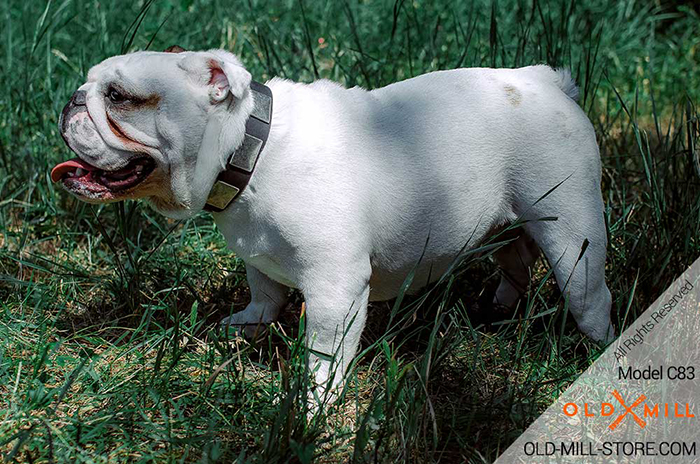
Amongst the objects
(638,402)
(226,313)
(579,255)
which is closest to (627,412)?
(638,402)

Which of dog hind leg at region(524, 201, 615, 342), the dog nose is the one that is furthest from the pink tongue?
dog hind leg at region(524, 201, 615, 342)

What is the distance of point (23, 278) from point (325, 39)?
2.16m

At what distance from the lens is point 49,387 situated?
2402 mm

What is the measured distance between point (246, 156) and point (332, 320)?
0.49 m

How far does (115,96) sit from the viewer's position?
224cm

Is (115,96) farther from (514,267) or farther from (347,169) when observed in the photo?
(514,267)

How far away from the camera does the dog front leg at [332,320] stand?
2293 millimetres

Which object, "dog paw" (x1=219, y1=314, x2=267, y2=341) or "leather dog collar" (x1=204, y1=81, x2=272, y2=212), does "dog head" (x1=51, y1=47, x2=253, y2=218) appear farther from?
"dog paw" (x1=219, y1=314, x2=267, y2=341)

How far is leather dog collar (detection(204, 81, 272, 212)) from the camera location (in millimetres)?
2229

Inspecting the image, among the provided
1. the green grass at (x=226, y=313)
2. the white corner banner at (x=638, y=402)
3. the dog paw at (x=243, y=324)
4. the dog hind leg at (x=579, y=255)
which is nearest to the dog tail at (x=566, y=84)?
the green grass at (x=226, y=313)

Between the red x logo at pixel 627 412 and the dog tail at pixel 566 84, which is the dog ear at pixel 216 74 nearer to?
the dog tail at pixel 566 84

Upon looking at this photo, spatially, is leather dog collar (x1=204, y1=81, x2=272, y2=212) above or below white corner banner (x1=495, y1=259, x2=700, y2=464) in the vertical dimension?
above

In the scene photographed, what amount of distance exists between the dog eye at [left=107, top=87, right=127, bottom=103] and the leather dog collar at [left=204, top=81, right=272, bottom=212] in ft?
1.06

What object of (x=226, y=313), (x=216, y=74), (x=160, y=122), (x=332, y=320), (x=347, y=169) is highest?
(x=216, y=74)
